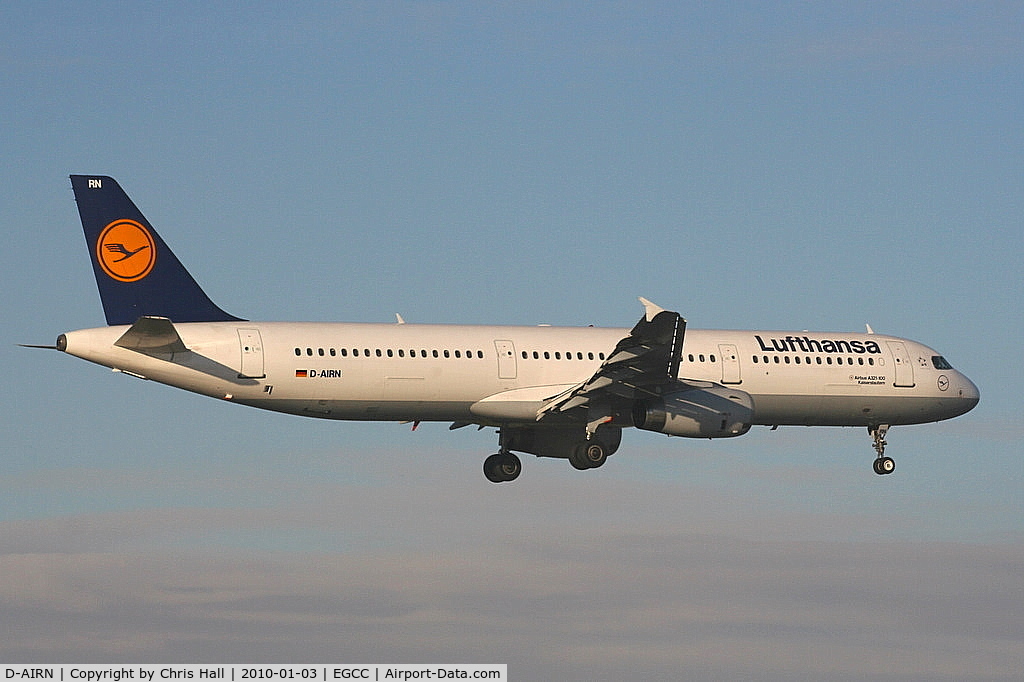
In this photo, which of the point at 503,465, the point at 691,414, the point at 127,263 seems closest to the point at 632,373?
the point at 691,414

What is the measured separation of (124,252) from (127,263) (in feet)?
0.93

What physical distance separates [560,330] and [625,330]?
2499 millimetres

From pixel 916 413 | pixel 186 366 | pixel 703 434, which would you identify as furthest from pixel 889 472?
pixel 186 366

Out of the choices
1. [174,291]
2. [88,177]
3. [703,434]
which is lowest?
[703,434]

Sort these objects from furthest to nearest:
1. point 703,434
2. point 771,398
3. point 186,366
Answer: point 771,398 < point 703,434 < point 186,366

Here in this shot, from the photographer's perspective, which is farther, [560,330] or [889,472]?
[889,472]

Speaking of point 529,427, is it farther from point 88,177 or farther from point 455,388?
point 88,177

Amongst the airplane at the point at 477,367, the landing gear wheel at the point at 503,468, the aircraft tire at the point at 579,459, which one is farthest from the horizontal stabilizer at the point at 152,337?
the aircraft tire at the point at 579,459

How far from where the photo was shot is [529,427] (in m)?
43.9

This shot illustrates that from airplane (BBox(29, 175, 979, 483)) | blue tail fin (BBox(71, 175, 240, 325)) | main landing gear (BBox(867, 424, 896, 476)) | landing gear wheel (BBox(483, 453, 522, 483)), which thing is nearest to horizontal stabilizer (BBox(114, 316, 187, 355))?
airplane (BBox(29, 175, 979, 483))

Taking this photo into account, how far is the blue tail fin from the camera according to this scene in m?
37.9

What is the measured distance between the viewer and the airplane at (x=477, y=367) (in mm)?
37594

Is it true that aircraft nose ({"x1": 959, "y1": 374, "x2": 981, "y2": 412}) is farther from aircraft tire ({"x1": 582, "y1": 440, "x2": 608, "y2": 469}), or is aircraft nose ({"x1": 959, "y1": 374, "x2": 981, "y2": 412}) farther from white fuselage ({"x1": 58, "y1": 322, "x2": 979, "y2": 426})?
aircraft tire ({"x1": 582, "y1": 440, "x2": 608, "y2": 469})

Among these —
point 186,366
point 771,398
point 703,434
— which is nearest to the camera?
point 186,366
